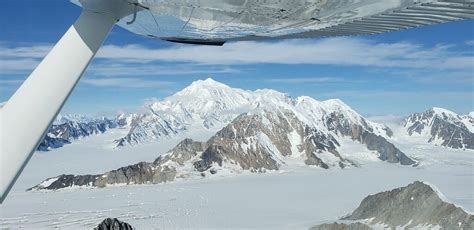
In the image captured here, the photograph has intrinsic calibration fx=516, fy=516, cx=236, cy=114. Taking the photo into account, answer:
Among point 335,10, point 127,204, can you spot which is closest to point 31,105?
point 335,10

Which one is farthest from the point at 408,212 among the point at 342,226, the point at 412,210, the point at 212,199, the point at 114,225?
the point at 114,225

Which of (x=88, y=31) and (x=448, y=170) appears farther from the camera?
(x=448, y=170)

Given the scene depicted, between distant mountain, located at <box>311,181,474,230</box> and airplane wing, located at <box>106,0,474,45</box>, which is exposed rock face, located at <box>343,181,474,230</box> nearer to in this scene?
distant mountain, located at <box>311,181,474,230</box>

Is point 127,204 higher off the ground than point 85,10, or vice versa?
point 85,10

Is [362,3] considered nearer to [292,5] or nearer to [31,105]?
[292,5]

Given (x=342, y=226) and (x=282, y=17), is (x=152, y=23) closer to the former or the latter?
(x=282, y=17)

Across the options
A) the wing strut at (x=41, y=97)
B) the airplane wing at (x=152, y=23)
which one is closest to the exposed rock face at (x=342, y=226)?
the airplane wing at (x=152, y=23)
